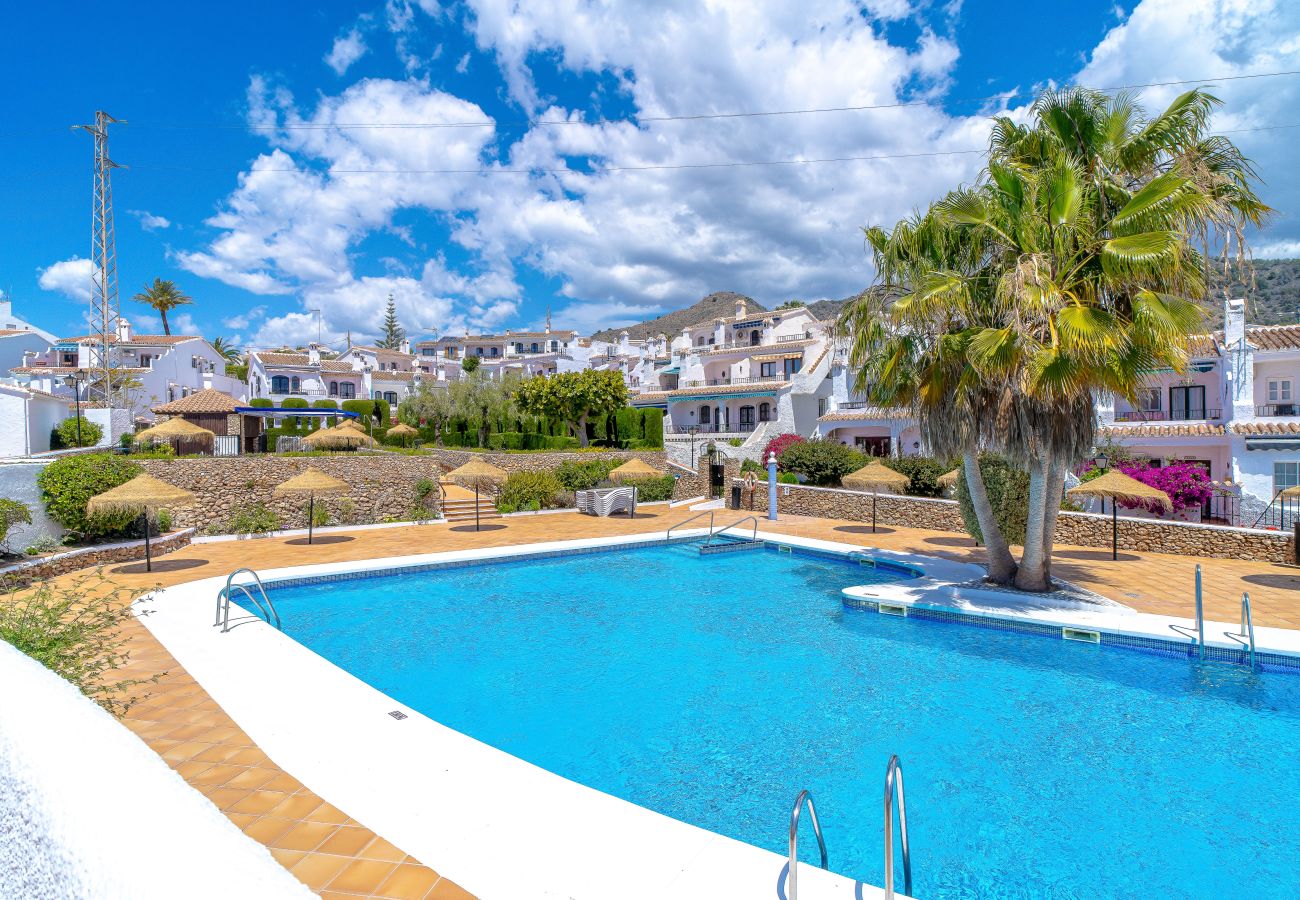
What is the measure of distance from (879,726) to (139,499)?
591 inches

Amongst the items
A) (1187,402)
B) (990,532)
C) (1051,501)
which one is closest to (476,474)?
(990,532)

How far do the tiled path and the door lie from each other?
16.0 meters

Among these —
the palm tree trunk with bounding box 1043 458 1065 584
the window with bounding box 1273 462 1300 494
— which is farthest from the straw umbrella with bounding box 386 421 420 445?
the window with bounding box 1273 462 1300 494

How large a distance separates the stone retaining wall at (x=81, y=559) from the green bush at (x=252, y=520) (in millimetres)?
1831

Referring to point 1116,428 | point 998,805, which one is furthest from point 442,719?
point 1116,428

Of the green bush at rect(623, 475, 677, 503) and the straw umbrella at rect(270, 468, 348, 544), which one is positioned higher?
the straw umbrella at rect(270, 468, 348, 544)

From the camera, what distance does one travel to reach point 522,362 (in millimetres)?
79625

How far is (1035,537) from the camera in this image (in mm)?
12094

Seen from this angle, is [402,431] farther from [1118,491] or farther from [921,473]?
[1118,491]

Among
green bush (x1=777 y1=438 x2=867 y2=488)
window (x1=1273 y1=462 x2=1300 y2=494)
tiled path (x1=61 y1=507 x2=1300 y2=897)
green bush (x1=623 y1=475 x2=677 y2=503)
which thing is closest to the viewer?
tiled path (x1=61 y1=507 x2=1300 y2=897)

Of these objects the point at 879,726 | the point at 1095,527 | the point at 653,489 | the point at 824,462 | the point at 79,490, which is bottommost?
the point at 879,726

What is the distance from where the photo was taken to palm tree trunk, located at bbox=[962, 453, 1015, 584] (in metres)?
12.7

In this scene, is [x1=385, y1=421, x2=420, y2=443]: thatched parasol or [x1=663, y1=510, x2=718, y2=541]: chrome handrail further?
[x1=385, y1=421, x2=420, y2=443]: thatched parasol

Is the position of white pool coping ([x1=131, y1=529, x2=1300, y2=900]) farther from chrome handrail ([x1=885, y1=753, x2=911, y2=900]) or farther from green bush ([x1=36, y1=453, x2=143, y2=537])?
green bush ([x1=36, y1=453, x2=143, y2=537])
